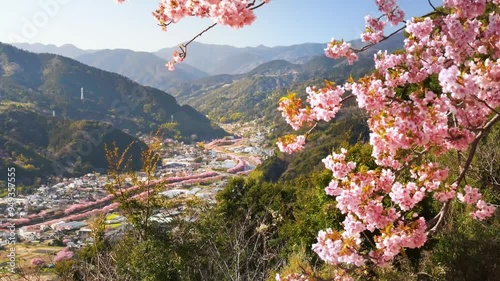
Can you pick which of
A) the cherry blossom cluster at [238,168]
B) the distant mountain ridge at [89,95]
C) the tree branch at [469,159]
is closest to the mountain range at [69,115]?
the distant mountain ridge at [89,95]

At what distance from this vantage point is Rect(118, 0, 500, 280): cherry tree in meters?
2.53

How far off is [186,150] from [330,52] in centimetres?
9019

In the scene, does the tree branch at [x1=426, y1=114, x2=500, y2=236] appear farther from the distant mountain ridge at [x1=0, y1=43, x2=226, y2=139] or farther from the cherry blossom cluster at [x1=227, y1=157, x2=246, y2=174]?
the distant mountain ridge at [x1=0, y1=43, x2=226, y2=139]

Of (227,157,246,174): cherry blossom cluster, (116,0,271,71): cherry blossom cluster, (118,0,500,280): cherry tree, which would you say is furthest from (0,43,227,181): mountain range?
(118,0,500,280): cherry tree

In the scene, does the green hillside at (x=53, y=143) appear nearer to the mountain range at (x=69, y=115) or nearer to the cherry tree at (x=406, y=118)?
the mountain range at (x=69, y=115)

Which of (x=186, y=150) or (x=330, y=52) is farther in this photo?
(x=186, y=150)

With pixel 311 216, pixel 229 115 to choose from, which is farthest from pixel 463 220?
pixel 229 115

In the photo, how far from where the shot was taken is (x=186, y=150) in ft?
304

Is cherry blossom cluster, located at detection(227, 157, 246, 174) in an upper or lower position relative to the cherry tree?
lower

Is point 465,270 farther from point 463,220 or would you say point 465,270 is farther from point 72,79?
point 72,79

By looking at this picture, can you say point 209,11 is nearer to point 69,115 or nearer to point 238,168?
point 238,168

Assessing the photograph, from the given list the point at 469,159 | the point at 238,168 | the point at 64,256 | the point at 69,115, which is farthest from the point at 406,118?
the point at 69,115

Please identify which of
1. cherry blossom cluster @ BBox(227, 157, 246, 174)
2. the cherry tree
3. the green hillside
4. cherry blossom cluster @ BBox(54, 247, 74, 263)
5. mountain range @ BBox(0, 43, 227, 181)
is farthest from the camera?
cherry blossom cluster @ BBox(227, 157, 246, 174)

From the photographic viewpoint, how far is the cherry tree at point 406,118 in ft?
8.31
